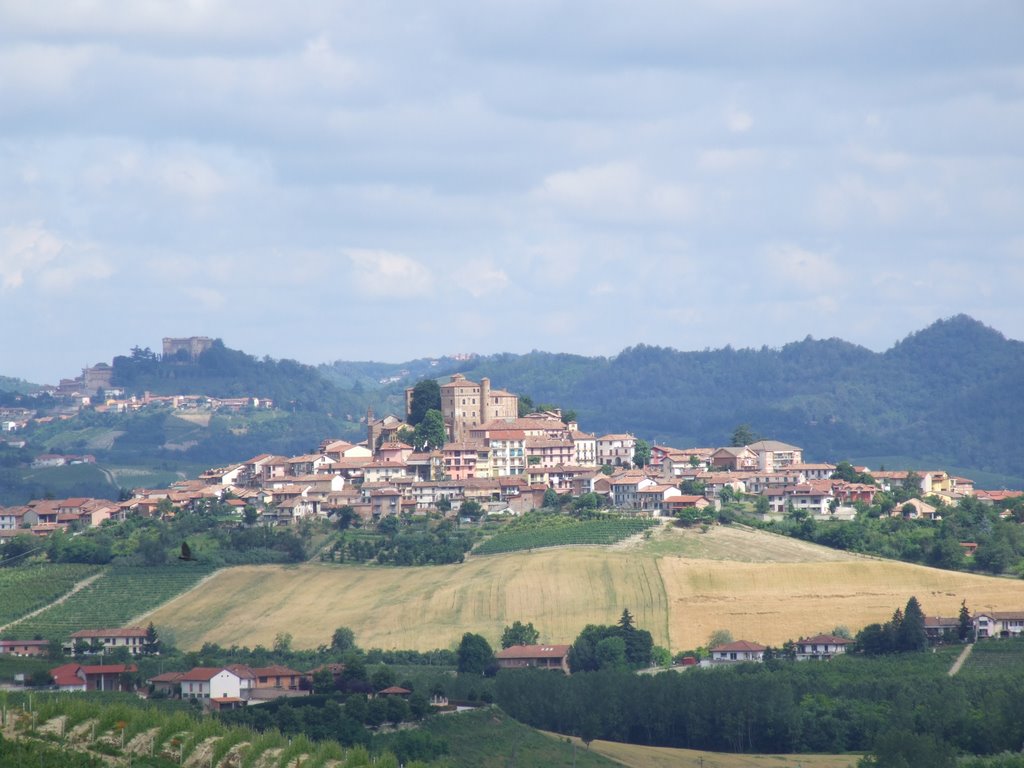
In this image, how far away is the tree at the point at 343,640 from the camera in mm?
86000

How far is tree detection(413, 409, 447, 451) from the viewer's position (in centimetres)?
12069

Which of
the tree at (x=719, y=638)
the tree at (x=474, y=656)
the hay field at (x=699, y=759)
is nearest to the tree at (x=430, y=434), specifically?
the tree at (x=719, y=638)

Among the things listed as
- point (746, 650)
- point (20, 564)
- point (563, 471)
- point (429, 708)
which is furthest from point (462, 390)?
point (429, 708)

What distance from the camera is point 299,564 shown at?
329 feet

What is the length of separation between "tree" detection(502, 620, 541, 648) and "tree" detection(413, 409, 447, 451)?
35052 millimetres

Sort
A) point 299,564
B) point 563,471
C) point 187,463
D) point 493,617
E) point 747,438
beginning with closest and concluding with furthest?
point 493,617, point 299,564, point 563,471, point 747,438, point 187,463

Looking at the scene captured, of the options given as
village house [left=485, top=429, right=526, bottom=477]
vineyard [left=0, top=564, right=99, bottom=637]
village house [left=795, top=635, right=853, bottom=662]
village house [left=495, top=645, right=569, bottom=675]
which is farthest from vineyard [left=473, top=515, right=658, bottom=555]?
vineyard [left=0, top=564, right=99, bottom=637]

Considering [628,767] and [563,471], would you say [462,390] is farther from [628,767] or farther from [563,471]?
[628,767]

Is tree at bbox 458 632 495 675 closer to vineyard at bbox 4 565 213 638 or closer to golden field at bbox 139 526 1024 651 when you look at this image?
golden field at bbox 139 526 1024 651

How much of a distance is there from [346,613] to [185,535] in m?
18.7

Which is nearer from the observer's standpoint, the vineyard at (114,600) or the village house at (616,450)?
the vineyard at (114,600)

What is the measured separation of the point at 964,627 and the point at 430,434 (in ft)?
149

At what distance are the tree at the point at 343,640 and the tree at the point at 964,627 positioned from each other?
2593cm

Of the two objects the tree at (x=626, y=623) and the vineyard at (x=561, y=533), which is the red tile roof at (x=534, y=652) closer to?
the tree at (x=626, y=623)
